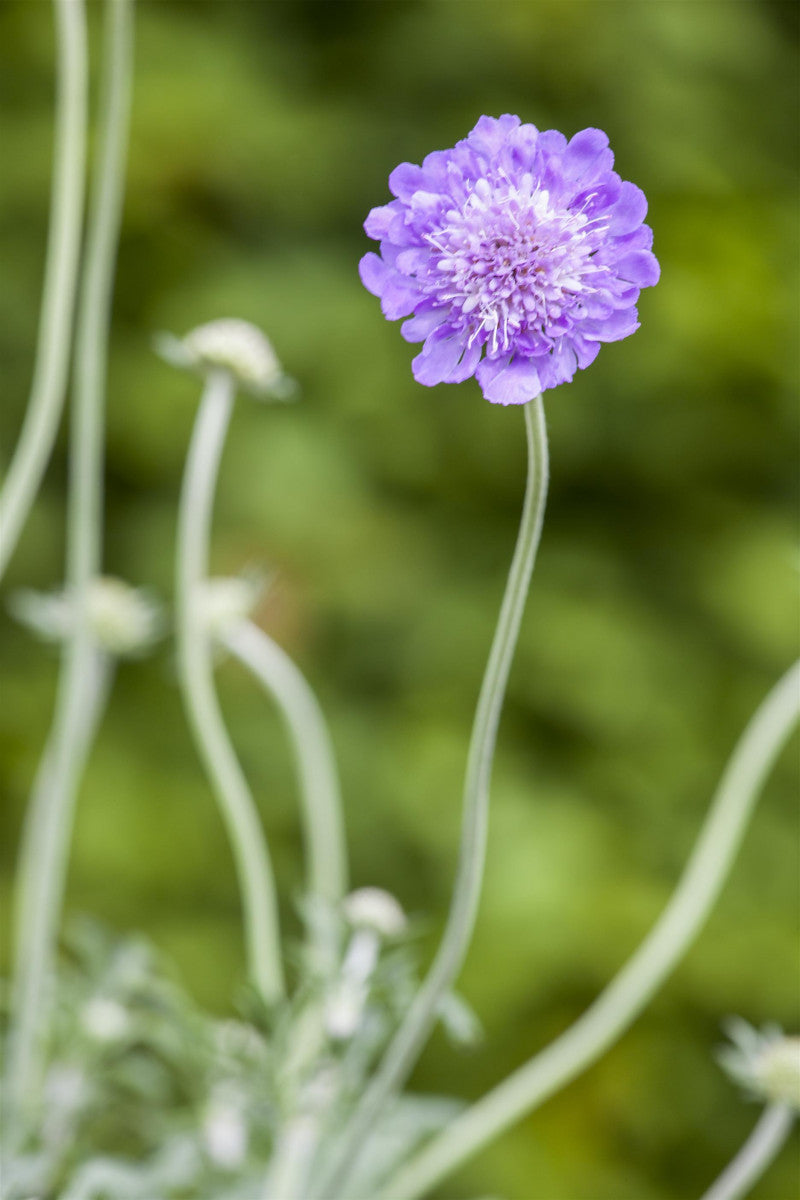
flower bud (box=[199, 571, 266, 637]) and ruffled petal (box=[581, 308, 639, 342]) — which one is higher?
flower bud (box=[199, 571, 266, 637])

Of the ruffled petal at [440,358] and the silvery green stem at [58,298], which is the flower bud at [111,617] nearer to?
the silvery green stem at [58,298]

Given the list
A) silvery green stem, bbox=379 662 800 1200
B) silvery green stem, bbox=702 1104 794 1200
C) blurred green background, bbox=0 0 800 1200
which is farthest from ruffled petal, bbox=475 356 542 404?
blurred green background, bbox=0 0 800 1200

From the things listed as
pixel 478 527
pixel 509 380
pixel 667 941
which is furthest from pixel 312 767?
pixel 478 527

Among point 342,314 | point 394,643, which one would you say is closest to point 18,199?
point 342,314

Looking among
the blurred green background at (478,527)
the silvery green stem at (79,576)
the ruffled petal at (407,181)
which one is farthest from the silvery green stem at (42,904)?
the blurred green background at (478,527)

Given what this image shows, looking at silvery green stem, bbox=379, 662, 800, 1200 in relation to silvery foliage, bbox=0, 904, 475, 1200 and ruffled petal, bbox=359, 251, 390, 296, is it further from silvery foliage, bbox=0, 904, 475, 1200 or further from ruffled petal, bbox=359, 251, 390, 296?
ruffled petal, bbox=359, 251, 390, 296

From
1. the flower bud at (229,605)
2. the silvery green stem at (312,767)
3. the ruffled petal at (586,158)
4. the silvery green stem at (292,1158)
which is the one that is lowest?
the silvery green stem at (292,1158)
